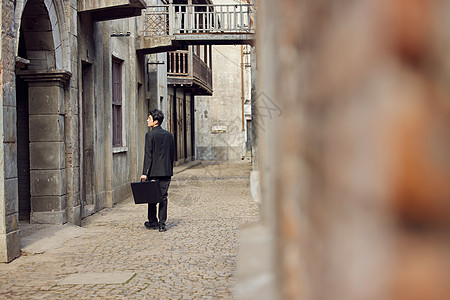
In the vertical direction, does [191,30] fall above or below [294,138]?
above

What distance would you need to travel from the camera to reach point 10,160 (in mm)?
7164

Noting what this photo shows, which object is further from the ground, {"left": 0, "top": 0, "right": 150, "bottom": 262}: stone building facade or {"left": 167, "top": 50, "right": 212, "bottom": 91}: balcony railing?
{"left": 167, "top": 50, "right": 212, "bottom": 91}: balcony railing

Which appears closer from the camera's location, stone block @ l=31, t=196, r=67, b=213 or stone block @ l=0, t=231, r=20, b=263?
stone block @ l=0, t=231, r=20, b=263

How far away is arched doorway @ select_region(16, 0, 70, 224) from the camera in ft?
30.6

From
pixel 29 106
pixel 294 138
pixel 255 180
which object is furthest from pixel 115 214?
pixel 294 138

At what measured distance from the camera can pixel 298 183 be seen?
21.4 inches

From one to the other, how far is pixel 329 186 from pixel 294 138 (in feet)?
0.47

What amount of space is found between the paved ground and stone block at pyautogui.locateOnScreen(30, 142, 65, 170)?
3.61ft

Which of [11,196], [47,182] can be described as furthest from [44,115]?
[11,196]

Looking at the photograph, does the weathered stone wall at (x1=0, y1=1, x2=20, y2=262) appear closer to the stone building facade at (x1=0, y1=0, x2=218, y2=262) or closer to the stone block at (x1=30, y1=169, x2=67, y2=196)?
the stone building facade at (x1=0, y1=0, x2=218, y2=262)

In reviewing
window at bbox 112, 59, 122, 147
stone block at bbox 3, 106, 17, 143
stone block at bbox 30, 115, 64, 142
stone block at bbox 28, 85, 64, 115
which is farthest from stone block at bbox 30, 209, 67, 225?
window at bbox 112, 59, 122, 147

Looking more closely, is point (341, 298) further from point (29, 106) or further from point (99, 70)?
point (99, 70)

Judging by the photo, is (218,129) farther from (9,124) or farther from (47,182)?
(9,124)

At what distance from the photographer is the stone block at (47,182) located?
9391mm
